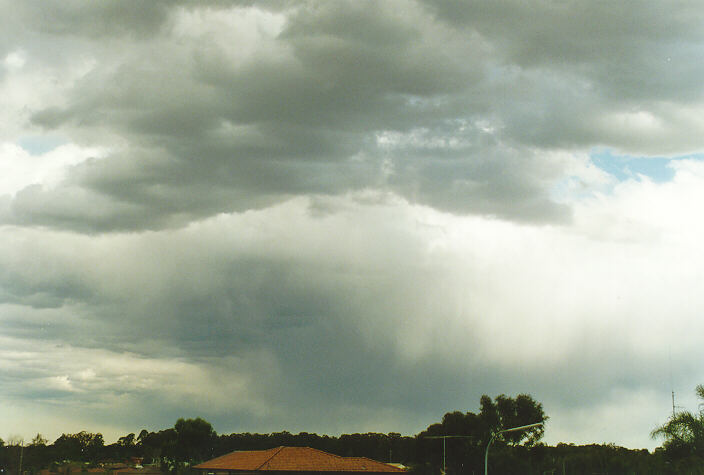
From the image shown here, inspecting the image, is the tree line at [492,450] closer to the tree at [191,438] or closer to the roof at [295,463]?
the tree at [191,438]

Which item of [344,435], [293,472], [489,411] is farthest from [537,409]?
[344,435]

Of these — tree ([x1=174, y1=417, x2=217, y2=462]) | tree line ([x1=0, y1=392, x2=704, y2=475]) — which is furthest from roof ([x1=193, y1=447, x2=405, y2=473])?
tree ([x1=174, y1=417, x2=217, y2=462])

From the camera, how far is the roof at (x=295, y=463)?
107m

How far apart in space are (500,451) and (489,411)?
10.9 m

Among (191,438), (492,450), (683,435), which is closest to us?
(683,435)

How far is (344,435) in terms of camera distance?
610 ft

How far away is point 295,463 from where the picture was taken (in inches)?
4296

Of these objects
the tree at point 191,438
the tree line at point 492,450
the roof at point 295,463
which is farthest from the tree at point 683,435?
the tree at point 191,438

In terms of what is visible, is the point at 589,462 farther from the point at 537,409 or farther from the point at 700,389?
the point at 700,389

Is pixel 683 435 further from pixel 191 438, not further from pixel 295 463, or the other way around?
pixel 191 438

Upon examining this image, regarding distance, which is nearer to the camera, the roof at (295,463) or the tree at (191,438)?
the roof at (295,463)

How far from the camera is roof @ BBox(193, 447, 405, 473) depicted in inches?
4215

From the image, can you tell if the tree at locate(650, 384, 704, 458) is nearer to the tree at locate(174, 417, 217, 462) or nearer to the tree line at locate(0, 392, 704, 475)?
the tree line at locate(0, 392, 704, 475)

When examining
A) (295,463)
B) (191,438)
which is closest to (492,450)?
(295,463)
